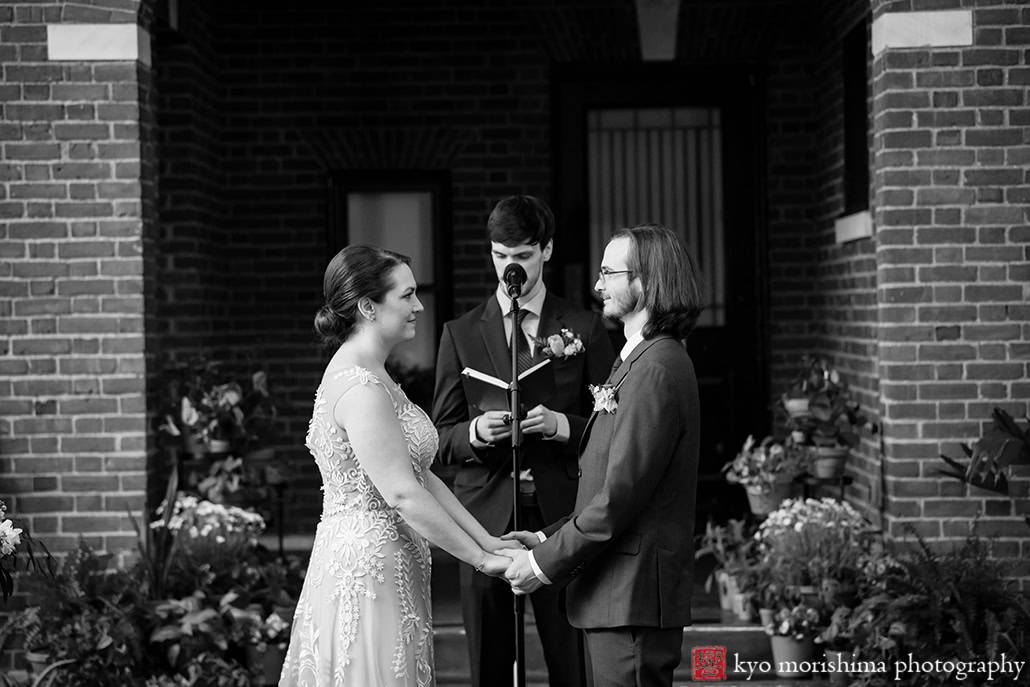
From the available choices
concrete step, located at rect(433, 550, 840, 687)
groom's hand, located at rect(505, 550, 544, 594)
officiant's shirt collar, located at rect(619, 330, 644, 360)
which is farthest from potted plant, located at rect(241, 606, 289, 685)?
officiant's shirt collar, located at rect(619, 330, 644, 360)

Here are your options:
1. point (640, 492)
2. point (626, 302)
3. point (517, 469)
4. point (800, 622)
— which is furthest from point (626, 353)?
point (800, 622)

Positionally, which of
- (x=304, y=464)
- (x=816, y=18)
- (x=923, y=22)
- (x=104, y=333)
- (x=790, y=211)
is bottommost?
(x=304, y=464)

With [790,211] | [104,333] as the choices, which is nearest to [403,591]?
[104,333]

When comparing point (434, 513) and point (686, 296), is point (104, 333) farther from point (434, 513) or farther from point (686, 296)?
point (686, 296)

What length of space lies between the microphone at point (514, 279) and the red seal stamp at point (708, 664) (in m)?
2.58

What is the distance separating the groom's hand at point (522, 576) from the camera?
11.7 feet

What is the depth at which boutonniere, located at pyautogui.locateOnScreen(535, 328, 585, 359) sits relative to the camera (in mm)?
4250

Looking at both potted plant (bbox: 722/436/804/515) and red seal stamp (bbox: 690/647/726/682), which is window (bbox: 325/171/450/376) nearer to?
potted plant (bbox: 722/436/804/515)

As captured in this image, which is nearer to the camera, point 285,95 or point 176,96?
point 176,96

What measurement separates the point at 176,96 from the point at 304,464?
8.21ft

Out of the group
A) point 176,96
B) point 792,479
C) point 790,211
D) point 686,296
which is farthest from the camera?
point 790,211

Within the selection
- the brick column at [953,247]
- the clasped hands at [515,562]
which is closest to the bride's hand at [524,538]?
the clasped hands at [515,562]

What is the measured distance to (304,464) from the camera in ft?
27.3

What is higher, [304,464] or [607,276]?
[607,276]
